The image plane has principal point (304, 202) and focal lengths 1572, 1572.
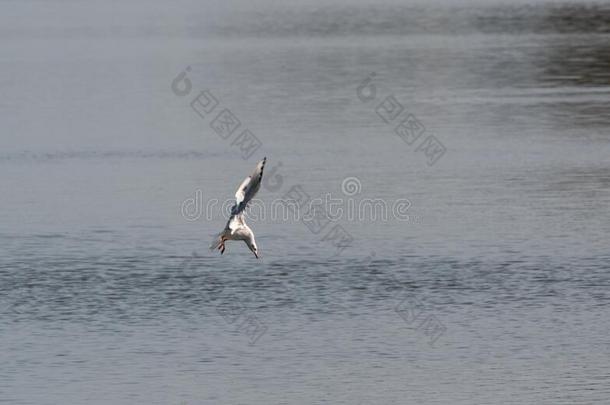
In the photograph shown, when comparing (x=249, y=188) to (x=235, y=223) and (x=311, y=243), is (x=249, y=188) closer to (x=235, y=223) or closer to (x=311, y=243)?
(x=235, y=223)

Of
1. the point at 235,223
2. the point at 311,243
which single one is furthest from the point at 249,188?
the point at 311,243

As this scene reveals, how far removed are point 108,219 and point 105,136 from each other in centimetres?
1550

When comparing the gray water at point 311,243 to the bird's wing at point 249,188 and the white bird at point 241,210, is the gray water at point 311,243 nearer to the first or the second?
the white bird at point 241,210

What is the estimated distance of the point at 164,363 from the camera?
1161 inches

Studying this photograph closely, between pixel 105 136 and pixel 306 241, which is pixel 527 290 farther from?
pixel 105 136

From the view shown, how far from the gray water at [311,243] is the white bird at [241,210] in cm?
255

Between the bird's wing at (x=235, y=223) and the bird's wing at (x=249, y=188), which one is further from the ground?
the bird's wing at (x=235, y=223)

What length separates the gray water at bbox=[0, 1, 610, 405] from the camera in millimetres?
28859

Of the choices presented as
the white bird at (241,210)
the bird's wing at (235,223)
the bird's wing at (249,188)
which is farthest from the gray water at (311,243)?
the bird's wing at (249,188)

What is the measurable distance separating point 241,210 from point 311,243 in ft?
44.5

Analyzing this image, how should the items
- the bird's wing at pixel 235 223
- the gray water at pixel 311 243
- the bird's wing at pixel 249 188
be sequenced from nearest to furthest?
→ 1. the bird's wing at pixel 249 188
2. the bird's wing at pixel 235 223
3. the gray water at pixel 311 243

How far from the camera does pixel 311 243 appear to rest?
1567 inches

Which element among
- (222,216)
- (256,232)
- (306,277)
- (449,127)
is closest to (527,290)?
(306,277)

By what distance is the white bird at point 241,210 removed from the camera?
2581 cm
